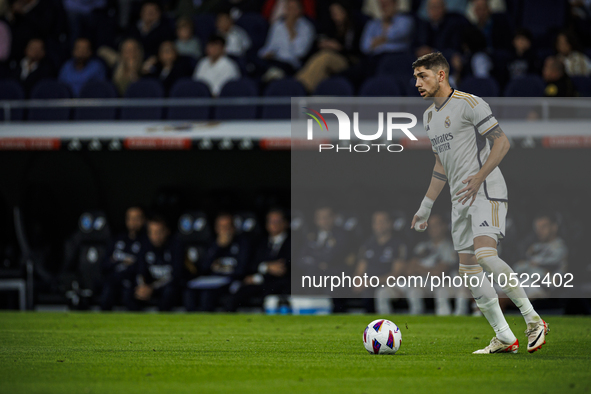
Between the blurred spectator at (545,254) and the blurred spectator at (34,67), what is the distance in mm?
8634

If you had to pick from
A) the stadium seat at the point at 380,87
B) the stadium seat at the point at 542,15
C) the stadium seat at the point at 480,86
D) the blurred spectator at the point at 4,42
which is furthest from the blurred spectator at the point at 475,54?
the blurred spectator at the point at 4,42

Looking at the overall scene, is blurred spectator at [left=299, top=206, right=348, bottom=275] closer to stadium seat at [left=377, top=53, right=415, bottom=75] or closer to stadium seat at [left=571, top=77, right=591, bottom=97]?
stadium seat at [left=377, top=53, right=415, bottom=75]

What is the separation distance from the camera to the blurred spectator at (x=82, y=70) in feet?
45.1

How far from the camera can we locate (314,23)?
546 inches

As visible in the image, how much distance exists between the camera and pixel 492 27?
13250 millimetres

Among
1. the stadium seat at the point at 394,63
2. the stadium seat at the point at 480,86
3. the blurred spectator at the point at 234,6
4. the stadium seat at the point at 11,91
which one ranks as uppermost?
the blurred spectator at the point at 234,6

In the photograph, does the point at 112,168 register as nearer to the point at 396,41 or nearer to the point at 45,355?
the point at 396,41

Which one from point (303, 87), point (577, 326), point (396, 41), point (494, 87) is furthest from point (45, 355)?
point (396, 41)

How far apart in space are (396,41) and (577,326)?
5.81 m

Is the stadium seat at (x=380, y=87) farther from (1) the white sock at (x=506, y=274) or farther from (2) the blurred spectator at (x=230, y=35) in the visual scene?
(1) the white sock at (x=506, y=274)

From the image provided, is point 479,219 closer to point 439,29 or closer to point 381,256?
point 381,256

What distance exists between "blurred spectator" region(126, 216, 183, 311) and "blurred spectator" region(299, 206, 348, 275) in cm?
206

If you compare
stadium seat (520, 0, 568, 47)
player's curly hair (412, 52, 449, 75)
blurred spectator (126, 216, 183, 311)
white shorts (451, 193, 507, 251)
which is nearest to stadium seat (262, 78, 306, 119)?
blurred spectator (126, 216, 183, 311)

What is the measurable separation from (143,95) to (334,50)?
3171 millimetres
